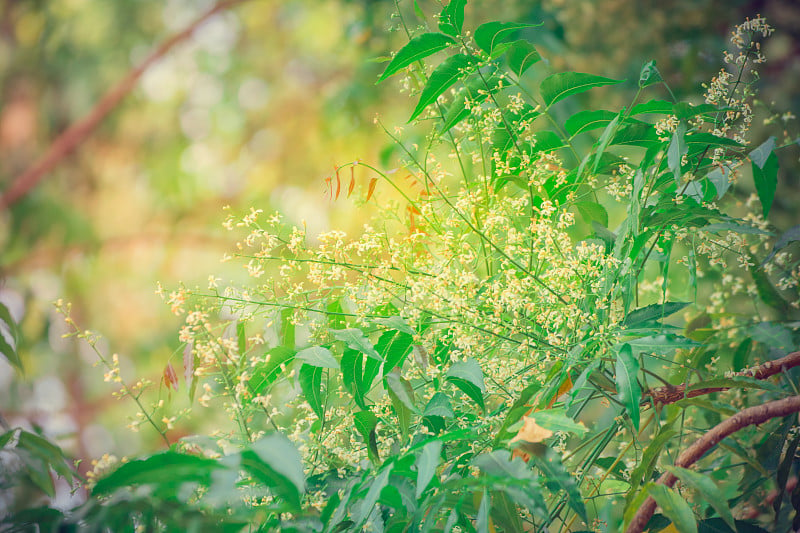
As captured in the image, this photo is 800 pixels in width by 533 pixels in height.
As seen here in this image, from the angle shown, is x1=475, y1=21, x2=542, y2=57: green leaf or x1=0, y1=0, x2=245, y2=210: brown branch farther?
x1=0, y1=0, x2=245, y2=210: brown branch

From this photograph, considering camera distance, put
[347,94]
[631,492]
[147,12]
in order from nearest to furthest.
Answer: [631,492]
[347,94]
[147,12]

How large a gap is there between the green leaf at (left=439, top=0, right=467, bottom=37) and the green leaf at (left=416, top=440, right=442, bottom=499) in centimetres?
28

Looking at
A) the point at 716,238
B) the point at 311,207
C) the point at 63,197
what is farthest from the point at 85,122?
the point at 716,238

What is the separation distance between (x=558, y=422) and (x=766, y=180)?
266mm

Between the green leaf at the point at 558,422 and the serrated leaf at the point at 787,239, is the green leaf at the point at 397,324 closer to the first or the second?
the green leaf at the point at 558,422

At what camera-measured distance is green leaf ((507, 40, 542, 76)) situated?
445mm

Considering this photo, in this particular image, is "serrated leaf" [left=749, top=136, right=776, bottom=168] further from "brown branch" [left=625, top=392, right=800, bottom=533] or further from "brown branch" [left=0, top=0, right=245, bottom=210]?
"brown branch" [left=0, top=0, right=245, bottom=210]

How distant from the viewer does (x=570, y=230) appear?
0.57 m

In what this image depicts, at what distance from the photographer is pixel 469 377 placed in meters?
0.37

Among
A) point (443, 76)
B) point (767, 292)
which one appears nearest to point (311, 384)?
point (443, 76)

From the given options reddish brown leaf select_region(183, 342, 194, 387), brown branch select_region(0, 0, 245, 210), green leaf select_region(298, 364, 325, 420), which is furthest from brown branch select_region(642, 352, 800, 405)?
brown branch select_region(0, 0, 245, 210)

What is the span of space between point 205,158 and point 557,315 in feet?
8.84

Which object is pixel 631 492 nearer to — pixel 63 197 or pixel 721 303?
pixel 721 303

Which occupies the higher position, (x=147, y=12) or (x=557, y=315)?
(x=147, y=12)
